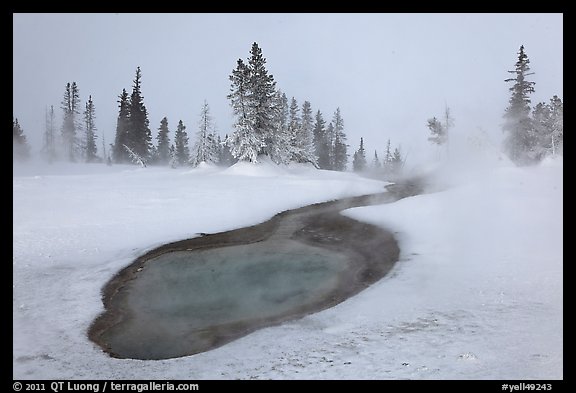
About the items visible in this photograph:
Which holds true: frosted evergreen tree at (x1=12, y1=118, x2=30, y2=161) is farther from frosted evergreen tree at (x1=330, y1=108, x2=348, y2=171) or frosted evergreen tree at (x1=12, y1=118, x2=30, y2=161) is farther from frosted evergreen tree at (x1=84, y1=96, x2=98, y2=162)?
frosted evergreen tree at (x1=330, y1=108, x2=348, y2=171)

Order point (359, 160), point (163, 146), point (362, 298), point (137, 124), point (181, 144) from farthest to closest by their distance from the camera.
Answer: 1. point (359, 160)
2. point (181, 144)
3. point (163, 146)
4. point (137, 124)
5. point (362, 298)

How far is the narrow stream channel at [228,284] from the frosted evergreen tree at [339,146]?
63.1 m

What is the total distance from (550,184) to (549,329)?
1023 inches

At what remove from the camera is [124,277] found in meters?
11.4

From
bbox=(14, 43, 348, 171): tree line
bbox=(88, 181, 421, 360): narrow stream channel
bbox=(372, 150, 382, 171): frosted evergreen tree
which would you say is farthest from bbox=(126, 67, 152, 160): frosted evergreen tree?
bbox=(372, 150, 382, 171): frosted evergreen tree

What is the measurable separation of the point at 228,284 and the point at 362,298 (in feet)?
13.8

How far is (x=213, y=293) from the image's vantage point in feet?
34.5

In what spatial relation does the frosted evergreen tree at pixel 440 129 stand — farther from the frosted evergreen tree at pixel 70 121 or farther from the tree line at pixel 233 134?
the frosted evergreen tree at pixel 70 121

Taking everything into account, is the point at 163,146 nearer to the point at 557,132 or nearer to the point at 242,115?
the point at 242,115

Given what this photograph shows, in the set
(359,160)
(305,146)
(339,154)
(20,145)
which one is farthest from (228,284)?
(359,160)

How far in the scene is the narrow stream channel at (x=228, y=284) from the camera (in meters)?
8.09

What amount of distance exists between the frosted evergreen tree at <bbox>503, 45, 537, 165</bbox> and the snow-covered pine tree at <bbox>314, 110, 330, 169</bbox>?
34.9 m
